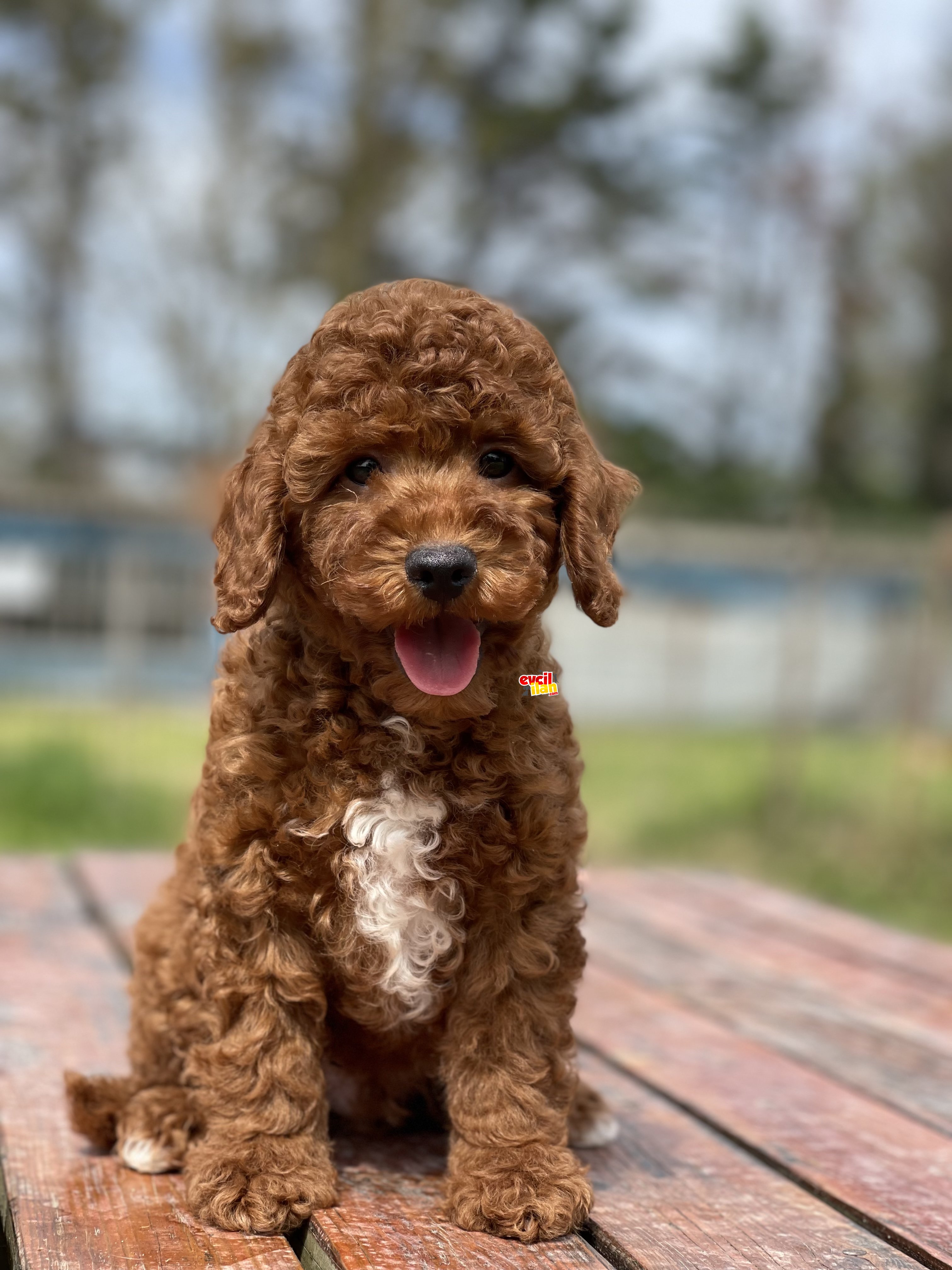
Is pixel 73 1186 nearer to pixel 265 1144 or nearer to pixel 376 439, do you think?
pixel 265 1144

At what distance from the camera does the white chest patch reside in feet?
8.32

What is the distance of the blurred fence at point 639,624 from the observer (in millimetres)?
16125

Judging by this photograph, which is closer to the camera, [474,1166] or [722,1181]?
[474,1166]

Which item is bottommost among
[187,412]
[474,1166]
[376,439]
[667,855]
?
[667,855]

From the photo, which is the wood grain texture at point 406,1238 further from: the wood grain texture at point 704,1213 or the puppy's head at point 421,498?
the puppy's head at point 421,498

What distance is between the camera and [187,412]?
19250 millimetres

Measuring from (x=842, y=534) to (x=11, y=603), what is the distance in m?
14.8

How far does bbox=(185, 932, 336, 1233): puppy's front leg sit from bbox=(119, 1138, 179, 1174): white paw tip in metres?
0.20

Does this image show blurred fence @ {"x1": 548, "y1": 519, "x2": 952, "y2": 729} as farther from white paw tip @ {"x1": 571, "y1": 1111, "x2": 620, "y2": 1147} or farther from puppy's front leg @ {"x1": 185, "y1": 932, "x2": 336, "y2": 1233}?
puppy's front leg @ {"x1": 185, "y1": 932, "x2": 336, "y2": 1233}

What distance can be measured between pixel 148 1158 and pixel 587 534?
158 cm

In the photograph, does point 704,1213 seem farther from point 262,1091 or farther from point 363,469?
point 363,469

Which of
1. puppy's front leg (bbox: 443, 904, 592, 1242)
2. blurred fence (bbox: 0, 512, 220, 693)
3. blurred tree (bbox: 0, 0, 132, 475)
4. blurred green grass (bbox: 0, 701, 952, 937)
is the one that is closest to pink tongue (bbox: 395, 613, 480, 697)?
puppy's front leg (bbox: 443, 904, 592, 1242)

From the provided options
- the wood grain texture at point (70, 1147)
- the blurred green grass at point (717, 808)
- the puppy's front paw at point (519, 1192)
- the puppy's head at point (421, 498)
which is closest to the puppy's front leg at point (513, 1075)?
the puppy's front paw at point (519, 1192)

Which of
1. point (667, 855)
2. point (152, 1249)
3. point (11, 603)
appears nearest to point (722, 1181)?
point (152, 1249)
